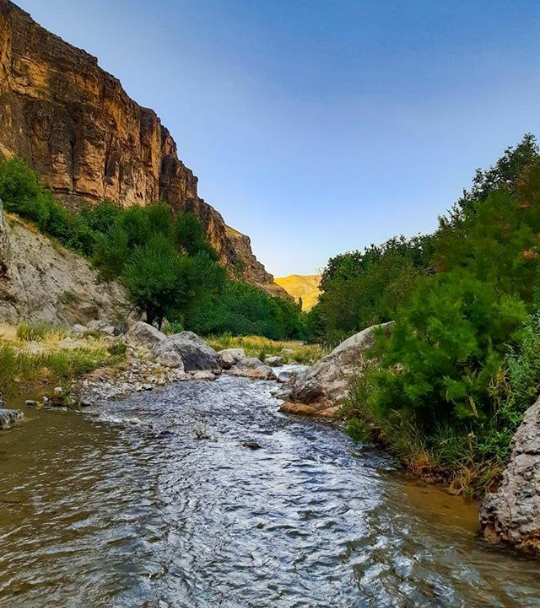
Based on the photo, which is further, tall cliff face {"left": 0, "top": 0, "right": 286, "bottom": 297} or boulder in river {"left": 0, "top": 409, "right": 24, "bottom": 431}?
tall cliff face {"left": 0, "top": 0, "right": 286, "bottom": 297}

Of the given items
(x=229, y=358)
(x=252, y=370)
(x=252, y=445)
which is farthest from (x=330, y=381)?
(x=229, y=358)

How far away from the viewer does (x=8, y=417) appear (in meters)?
8.18

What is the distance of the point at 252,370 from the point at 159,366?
5398mm

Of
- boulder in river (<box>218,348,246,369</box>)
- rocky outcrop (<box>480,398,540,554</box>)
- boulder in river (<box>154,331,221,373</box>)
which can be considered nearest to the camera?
rocky outcrop (<box>480,398,540,554</box>)

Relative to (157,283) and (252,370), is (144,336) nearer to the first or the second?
(157,283)

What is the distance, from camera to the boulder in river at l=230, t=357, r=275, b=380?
842 inches

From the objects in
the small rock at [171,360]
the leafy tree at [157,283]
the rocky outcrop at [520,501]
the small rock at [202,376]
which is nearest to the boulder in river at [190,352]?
the small rock at [171,360]

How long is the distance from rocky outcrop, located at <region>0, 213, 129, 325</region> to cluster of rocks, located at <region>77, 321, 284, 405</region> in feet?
10.2

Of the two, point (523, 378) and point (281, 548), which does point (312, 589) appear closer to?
point (281, 548)

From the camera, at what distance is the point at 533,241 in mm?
12211

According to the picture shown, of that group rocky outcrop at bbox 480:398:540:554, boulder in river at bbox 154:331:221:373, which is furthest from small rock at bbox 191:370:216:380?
rocky outcrop at bbox 480:398:540:554

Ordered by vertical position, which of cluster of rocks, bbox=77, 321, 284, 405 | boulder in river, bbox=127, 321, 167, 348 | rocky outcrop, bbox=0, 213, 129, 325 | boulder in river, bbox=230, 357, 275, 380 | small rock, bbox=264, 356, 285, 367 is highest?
rocky outcrop, bbox=0, 213, 129, 325

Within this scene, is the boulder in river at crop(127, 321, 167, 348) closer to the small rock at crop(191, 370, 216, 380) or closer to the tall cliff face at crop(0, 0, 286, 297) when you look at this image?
the small rock at crop(191, 370, 216, 380)

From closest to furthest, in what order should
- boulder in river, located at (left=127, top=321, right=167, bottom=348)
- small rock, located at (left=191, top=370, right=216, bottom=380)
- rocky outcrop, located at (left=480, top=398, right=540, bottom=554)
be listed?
rocky outcrop, located at (left=480, top=398, right=540, bottom=554)
small rock, located at (left=191, top=370, right=216, bottom=380)
boulder in river, located at (left=127, top=321, right=167, bottom=348)
